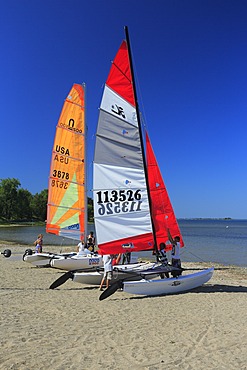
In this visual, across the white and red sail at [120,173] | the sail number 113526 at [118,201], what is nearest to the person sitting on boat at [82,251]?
the white and red sail at [120,173]

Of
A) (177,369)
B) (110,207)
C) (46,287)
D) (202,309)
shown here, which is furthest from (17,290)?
(177,369)

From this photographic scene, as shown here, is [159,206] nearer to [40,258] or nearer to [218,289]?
[218,289]

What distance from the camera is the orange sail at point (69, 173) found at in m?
12.2

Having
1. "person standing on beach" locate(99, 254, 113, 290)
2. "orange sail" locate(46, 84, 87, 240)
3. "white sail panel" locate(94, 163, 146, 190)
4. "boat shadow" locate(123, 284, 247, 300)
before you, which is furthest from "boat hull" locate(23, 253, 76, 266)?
"boat shadow" locate(123, 284, 247, 300)

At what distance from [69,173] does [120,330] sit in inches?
307

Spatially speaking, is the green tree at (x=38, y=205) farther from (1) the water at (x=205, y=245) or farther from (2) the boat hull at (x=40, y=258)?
(2) the boat hull at (x=40, y=258)

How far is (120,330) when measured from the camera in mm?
5488

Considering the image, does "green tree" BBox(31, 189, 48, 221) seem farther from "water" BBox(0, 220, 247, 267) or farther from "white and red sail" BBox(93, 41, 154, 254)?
"white and red sail" BBox(93, 41, 154, 254)

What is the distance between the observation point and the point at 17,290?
8.56 meters

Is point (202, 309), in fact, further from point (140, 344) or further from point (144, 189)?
point (144, 189)

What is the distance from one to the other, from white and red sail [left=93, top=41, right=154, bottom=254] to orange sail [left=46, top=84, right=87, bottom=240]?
3.77 metres

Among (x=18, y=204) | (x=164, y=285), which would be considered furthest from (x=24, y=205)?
(x=164, y=285)

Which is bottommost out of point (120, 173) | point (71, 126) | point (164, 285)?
point (164, 285)

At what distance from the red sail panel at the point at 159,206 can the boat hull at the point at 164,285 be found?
1.12 meters
